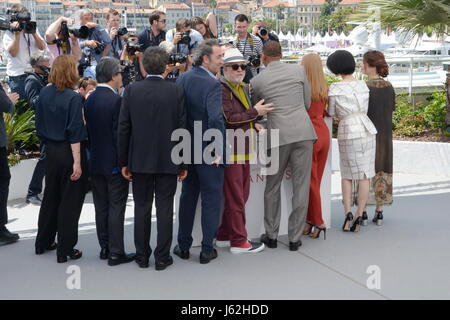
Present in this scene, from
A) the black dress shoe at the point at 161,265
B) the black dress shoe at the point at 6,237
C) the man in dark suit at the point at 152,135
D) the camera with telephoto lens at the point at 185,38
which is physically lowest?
the black dress shoe at the point at 161,265

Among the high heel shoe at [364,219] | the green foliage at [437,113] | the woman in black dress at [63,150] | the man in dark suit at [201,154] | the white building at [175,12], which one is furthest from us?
the white building at [175,12]

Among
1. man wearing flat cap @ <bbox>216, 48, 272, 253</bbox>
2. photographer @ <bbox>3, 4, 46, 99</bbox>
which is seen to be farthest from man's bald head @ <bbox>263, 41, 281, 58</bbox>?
photographer @ <bbox>3, 4, 46, 99</bbox>

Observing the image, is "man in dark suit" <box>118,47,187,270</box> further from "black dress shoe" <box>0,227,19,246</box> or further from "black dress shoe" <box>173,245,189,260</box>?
"black dress shoe" <box>0,227,19,246</box>

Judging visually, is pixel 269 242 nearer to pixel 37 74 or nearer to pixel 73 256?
pixel 73 256

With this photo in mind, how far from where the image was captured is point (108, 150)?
5.09m

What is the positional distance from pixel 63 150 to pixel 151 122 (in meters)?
0.82

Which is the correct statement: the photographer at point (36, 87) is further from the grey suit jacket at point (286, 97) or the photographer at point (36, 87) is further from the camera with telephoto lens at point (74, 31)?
the grey suit jacket at point (286, 97)

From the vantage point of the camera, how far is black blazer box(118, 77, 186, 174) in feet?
15.8

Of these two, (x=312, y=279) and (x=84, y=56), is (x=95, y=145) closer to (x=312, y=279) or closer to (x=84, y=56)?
(x=312, y=279)

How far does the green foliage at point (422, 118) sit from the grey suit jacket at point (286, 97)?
4.34 m

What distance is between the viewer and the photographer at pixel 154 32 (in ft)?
29.0

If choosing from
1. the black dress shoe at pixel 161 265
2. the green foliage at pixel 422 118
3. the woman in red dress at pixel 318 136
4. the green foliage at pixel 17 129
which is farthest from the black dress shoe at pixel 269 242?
the green foliage at pixel 422 118

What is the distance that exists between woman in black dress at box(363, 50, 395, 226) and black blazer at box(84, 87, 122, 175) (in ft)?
8.04

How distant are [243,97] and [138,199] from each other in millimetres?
1206
